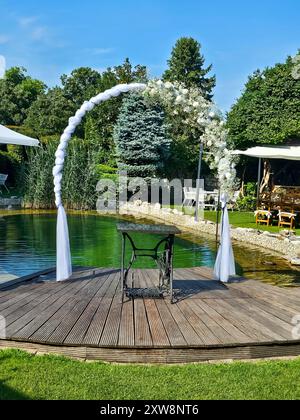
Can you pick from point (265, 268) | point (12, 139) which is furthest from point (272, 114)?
point (12, 139)

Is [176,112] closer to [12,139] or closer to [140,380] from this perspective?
[140,380]

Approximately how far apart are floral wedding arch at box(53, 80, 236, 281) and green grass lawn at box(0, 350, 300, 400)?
2.51 metres

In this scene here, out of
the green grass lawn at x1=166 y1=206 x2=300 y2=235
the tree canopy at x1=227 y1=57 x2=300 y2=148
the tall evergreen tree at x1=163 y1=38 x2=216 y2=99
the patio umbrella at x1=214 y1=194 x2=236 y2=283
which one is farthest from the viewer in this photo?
the tall evergreen tree at x1=163 y1=38 x2=216 y2=99

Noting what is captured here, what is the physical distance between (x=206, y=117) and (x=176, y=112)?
0.43 metres

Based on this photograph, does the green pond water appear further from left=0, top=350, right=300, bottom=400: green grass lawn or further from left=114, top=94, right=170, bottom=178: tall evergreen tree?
left=114, top=94, right=170, bottom=178: tall evergreen tree

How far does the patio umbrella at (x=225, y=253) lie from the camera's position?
20.3ft

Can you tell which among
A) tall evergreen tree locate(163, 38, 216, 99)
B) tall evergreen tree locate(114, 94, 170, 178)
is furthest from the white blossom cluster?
tall evergreen tree locate(163, 38, 216, 99)

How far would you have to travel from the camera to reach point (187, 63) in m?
26.7

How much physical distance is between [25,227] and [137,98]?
9.40 m

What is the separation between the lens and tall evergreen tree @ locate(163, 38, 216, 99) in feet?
87.0

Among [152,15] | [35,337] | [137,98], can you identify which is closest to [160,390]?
[35,337]

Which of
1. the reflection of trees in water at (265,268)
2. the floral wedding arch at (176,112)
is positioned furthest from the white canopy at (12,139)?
the reflection of trees in water at (265,268)

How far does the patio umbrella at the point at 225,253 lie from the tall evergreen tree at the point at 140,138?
13437 mm
